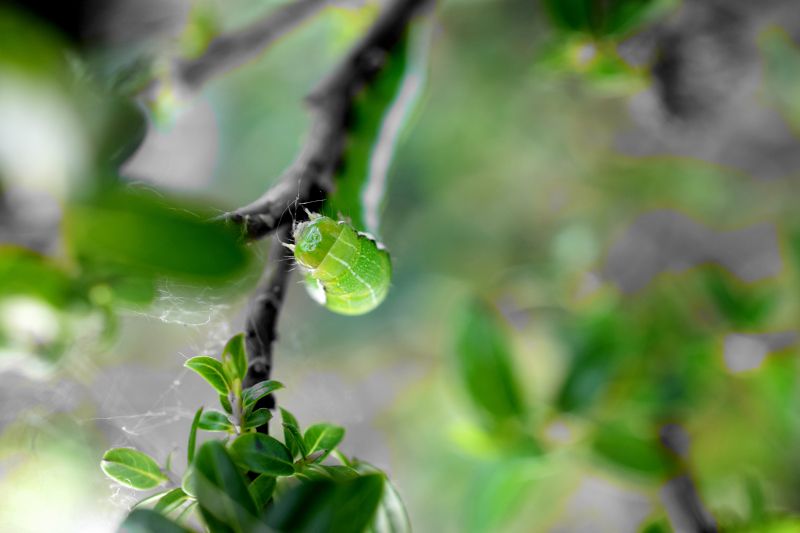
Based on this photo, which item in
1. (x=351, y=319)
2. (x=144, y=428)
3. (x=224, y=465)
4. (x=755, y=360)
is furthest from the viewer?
(x=351, y=319)

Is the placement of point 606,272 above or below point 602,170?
below

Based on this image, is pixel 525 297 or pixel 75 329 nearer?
pixel 75 329

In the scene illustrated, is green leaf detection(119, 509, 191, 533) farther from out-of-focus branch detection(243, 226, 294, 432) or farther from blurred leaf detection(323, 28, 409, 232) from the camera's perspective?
blurred leaf detection(323, 28, 409, 232)

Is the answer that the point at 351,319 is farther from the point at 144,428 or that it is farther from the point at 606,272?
the point at 144,428

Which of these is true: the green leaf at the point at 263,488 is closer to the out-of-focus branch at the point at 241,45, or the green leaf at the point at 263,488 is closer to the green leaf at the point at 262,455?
the green leaf at the point at 262,455

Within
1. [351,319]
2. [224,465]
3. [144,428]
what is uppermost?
[224,465]

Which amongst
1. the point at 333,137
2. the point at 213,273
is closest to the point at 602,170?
the point at 333,137

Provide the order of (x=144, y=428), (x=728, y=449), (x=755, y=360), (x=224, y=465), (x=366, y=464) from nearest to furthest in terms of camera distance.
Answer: (x=224, y=465) → (x=366, y=464) → (x=144, y=428) → (x=755, y=360) → (x=728, y=449)
